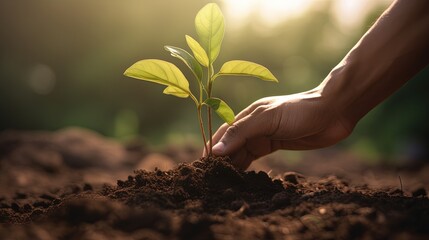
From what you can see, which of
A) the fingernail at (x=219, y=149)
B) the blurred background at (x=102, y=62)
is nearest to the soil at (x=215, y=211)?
the fingernail at (x=219, y=149)

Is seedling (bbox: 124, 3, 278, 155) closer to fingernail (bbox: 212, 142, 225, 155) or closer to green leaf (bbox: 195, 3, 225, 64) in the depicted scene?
green leaf (bbox: 195, 3, 225, 64)

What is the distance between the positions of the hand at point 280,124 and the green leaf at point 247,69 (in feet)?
1.56

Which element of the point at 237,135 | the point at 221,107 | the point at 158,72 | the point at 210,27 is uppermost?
the point at 210,27

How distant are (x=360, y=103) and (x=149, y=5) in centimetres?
1165

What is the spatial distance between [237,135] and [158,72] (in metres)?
0.71

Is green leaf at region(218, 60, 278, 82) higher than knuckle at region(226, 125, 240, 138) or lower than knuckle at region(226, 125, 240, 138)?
higher

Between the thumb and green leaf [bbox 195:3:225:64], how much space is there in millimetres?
530

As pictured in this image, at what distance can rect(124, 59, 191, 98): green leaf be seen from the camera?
2139mm

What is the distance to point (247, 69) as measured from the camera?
7.43 feet

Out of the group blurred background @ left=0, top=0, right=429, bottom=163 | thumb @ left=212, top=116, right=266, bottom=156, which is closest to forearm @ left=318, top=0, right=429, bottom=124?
thumb @ left=212, top=116, right=266, bottom=156

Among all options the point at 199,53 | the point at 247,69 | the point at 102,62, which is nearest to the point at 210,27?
the point at 199,53

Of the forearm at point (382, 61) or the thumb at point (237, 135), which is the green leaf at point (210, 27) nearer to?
the thumb at point (237, 135)

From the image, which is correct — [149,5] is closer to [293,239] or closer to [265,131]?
[265,131]

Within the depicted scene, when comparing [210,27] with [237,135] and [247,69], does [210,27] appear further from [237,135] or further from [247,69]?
[237,135]
